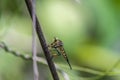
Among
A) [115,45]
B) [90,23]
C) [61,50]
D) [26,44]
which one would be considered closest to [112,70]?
[115,45]

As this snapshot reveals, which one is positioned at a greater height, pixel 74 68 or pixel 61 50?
pixel 61 50

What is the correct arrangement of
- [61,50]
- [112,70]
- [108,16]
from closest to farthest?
[61,50] < [112,70] < [108,16]

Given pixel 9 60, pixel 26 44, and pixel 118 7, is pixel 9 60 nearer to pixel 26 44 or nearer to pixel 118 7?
pixel 26 44

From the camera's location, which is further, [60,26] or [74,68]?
[60,26]

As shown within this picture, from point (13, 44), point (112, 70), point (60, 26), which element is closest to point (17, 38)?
point (13, 44)

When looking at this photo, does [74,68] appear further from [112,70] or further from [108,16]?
[108,16]

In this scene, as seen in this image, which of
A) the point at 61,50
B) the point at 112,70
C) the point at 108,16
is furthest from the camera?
the point at 108,16

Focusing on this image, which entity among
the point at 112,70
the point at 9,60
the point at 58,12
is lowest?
the point at 112,70
